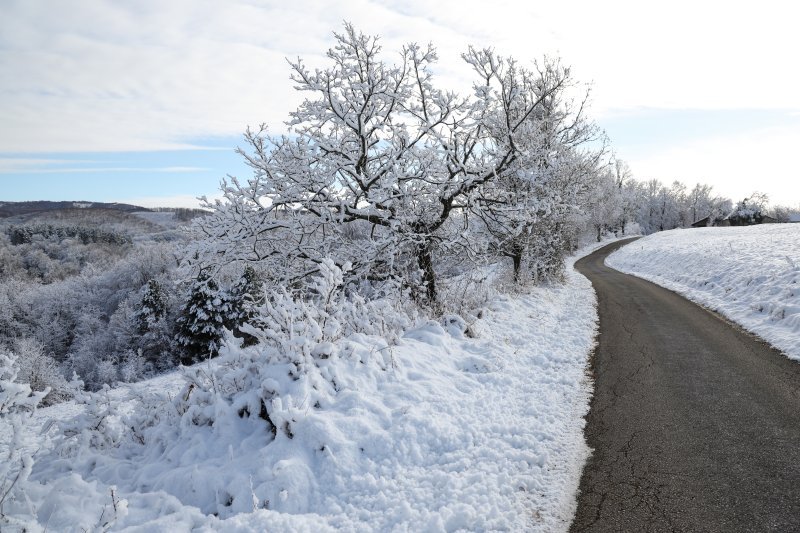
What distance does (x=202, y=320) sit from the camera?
105 ft

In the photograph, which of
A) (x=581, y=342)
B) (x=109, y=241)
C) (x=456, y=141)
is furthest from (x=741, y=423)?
(x=109, y=241)

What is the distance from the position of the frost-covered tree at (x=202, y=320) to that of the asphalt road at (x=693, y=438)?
29750 millimetres

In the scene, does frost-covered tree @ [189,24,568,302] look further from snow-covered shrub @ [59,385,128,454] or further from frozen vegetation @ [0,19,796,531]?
snow-covered shrub @ [59,385,128,454]

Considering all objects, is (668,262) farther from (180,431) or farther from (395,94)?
(180,431)

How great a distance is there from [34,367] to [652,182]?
11382cm

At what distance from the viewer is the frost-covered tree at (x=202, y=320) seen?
31.8m

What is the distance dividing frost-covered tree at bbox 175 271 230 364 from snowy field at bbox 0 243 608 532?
28.2 metres

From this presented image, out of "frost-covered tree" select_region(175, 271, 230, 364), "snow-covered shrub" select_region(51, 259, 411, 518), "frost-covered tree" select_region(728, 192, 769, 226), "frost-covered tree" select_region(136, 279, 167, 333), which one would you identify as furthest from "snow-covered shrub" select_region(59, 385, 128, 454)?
"frost-covered tree" select_region(728, 192, 769, 226)

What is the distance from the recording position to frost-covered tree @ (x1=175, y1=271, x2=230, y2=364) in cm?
3180

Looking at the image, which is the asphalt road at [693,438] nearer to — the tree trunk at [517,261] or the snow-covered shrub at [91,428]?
the snow-covered shrub at [91,428]

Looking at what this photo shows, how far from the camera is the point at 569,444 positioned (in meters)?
4.96

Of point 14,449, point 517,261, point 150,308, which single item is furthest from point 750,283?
point 150,308

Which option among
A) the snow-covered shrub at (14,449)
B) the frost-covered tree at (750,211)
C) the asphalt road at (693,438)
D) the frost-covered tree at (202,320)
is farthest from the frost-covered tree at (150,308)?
the frost-covered tree at (750,211)

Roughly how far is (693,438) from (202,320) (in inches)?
1303
